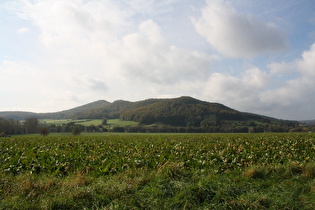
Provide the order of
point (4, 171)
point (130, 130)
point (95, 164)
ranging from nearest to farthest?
point (4, 171), point (95, 164), point (130, 130)

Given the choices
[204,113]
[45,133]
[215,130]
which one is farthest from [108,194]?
[204,113]

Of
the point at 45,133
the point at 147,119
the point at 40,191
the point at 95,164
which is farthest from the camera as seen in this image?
the point at 147,119

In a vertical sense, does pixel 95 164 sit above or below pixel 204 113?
below

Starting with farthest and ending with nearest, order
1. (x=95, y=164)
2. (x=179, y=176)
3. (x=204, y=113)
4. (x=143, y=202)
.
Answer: (x=204, y=113) → (x=95, y=164) → (x=179, y=176) → (x=143, y=202)

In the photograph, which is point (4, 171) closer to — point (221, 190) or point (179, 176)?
point (179, 176)

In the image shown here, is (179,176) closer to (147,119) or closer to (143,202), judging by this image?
(143,202)

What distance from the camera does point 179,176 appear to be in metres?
5.96

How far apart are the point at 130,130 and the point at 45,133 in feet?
167

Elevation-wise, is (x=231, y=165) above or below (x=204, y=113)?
below

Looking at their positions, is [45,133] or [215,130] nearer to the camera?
[45,133]

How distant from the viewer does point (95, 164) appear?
8.42 m

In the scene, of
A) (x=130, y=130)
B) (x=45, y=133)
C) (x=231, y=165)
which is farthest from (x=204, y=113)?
(x=231, y=165)

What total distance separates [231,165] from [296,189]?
2808 mm

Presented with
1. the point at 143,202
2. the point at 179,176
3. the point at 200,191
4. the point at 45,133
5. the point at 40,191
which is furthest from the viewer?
the point at 45,133
